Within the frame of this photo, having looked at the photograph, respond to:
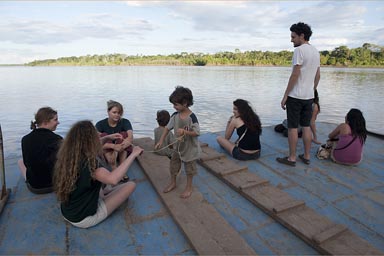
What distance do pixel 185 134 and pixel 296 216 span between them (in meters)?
1.39

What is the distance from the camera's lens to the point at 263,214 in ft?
8.45

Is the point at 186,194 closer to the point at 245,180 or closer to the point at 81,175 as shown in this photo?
the point at 245,180

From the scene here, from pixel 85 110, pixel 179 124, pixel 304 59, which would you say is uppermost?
pixel 304 59

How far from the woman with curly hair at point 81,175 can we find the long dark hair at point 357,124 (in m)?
3.38

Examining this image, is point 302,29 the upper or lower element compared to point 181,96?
upper

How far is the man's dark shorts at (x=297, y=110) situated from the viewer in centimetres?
370

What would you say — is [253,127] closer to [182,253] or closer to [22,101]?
[182,253]

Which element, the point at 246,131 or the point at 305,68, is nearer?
the point at 305,68

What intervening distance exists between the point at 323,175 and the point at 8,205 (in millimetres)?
3996

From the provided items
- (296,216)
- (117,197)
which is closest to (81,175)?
(117,197)

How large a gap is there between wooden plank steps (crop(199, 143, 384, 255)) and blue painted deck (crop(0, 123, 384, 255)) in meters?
0.08

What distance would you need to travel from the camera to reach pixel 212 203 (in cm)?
279

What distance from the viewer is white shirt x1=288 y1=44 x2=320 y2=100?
354 centimetres

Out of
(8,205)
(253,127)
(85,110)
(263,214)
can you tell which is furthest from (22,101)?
(263,214)
